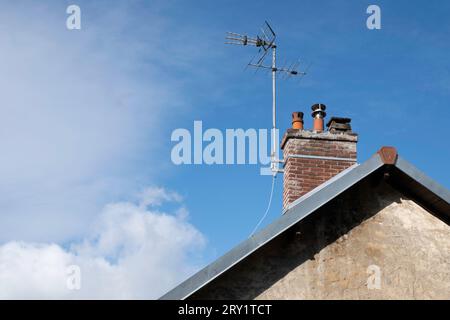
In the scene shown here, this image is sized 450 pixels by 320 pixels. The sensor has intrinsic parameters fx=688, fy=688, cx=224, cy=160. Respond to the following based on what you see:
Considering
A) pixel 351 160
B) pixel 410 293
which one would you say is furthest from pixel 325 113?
pixel 410 293

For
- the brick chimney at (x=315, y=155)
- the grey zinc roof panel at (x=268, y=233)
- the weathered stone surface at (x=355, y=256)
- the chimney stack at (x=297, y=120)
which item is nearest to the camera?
the grey zinc roof panel at (x=268, y=233)

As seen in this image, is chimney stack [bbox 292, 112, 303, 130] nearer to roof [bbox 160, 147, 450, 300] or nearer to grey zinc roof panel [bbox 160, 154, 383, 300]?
roof [bbox 160, 147, 450, 300]

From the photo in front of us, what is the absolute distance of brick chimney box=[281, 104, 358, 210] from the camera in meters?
11.0

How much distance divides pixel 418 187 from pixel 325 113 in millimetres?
3727

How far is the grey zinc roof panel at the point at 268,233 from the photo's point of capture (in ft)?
23.2

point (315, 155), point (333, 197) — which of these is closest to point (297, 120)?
point (315, 155)

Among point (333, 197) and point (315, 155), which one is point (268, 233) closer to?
point (333, 197)

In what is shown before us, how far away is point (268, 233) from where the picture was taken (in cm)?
747

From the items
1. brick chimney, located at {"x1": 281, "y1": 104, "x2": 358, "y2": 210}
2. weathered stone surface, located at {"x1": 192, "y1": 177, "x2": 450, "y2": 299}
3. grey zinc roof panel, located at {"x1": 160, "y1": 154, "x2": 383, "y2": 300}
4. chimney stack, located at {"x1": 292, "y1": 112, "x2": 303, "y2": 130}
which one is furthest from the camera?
chimney stack, located at {"x1": 292, "y1": 112, "x2": 303, "y2": 130}

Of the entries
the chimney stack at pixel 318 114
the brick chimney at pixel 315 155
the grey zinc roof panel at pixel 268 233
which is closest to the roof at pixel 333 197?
the grey zinc roof panel at pixel 268 233

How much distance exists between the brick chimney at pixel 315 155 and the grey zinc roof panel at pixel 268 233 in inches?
116

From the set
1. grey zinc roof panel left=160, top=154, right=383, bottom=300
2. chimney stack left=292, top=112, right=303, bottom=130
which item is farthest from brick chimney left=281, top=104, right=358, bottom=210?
grey zinc roof panel left=160, top=154, right=383, bottom=300

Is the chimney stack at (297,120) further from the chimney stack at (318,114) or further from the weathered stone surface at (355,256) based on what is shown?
the weathered stone surface at (355,256)
